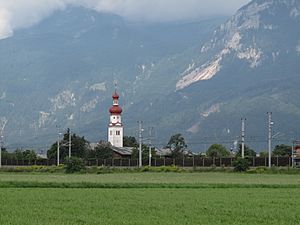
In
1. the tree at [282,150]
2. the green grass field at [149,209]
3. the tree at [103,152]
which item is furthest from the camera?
the tree at [282,150]

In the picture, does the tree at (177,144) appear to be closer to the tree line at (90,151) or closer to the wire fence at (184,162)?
the tree line at (90,151)

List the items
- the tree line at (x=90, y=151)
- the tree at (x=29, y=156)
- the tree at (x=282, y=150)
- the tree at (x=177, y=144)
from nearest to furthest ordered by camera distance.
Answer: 1. the tree at (x=29, y=156)
2. the tree line at (x=90, y=151)
3. the tree at (x=282, y=150)
4. the tree at (x=177, y=144)

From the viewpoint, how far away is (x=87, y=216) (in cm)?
2806

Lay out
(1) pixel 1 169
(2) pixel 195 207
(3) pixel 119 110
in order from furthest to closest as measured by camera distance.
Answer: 1. (3) pixel 119 110
2. (1) pixel 1 169
3. (2) pixel 195 207

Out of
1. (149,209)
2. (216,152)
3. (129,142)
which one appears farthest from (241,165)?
(129,142)

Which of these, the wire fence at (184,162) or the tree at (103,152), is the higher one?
the tree at (103,152)

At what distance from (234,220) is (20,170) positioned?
8521 cm

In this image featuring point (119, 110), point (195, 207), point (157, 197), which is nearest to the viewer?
point (195, 207)

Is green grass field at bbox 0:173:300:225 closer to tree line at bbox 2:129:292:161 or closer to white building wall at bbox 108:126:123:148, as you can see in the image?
tree line at bbox 2:129:292:161

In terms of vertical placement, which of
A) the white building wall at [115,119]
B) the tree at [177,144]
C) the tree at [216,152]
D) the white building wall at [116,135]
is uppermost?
the white building wall at [115,119]

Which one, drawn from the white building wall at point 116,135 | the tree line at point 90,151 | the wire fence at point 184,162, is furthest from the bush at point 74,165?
the white building wall at point 116,135

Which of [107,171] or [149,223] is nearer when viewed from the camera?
[149,223]

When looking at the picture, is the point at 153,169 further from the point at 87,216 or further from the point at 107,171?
the point at 87,216

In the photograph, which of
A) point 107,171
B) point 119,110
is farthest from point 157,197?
point 119,110
